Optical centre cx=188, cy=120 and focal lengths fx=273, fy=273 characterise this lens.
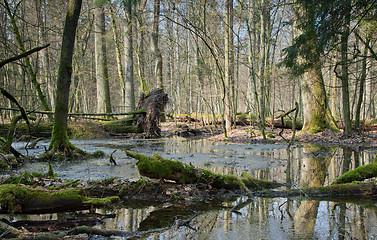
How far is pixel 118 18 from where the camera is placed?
18.2 m

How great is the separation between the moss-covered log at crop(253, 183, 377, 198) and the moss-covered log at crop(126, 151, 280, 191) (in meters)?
0.33

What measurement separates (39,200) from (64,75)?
4.40m

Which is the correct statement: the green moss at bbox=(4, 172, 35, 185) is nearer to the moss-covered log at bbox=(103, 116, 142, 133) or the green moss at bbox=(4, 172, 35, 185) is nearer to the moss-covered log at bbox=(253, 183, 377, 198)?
the moss-covered log at bbox=(253, 183, 377, 198)

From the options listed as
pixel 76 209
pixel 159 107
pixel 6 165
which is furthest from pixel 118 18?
pixel 76 209

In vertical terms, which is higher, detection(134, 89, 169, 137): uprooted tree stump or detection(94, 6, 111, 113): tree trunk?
detection(94, 6, 111, 113): tree trunk

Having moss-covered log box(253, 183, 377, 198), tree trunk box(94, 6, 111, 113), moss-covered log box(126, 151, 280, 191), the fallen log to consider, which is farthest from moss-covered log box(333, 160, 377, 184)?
tree trunk box(94, 6, 111, 113)

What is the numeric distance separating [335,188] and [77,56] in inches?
715

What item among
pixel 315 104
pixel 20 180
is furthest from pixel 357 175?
pixel 315 104

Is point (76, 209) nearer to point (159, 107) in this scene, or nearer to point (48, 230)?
point (48, 230)

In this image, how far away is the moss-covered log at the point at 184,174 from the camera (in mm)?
3744

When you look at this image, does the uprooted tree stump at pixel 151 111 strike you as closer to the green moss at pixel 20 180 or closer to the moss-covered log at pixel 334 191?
the green moss at pixel 20 180

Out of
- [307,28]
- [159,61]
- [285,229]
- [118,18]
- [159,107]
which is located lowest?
[285,229]

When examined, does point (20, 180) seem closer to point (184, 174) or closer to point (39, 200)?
point (39, 200)

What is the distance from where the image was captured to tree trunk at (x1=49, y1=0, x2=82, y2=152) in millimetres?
6566
